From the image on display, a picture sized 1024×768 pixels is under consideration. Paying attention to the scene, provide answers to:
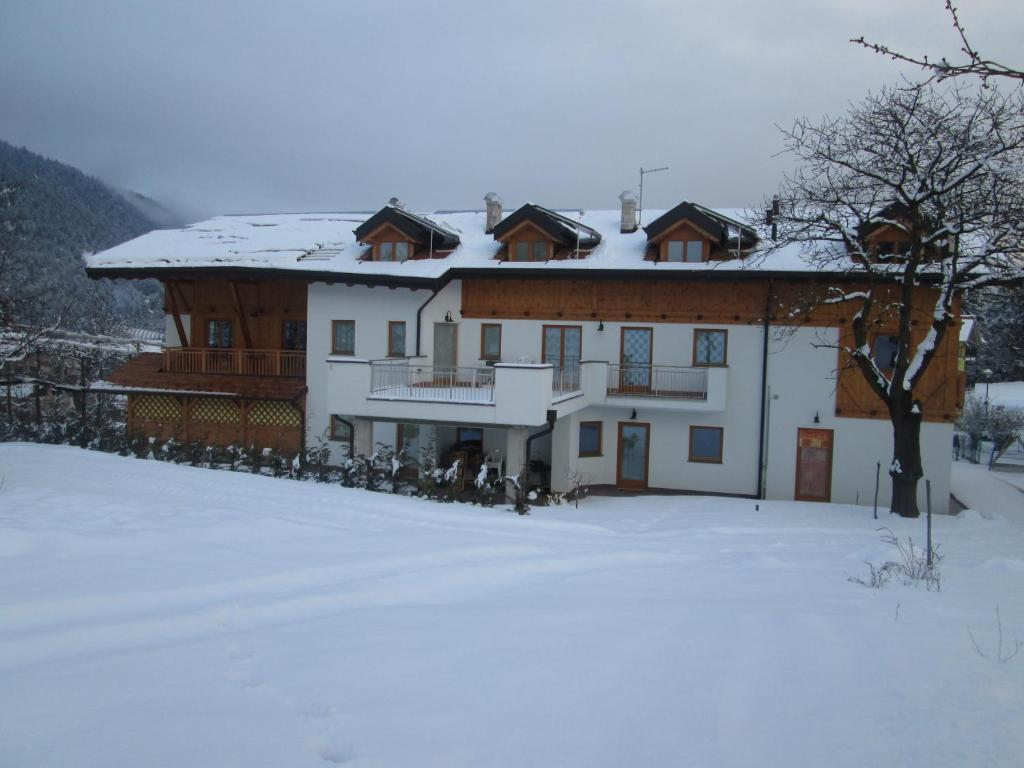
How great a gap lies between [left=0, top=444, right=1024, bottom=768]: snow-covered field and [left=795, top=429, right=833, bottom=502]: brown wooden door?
9147mm

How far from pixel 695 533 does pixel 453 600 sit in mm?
7362

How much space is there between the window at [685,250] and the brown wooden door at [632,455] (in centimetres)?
466

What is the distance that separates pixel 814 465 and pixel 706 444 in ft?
9.16

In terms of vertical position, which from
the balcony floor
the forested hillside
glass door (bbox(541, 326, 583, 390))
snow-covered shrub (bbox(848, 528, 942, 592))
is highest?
the forested hillside

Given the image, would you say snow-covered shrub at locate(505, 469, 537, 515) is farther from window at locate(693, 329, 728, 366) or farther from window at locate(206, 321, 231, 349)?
window at locate(206, 321, 231, 349)

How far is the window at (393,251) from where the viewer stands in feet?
64.1

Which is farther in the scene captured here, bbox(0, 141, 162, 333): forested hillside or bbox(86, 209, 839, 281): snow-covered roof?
bbox(0, 141, 162, 333): forested hillside

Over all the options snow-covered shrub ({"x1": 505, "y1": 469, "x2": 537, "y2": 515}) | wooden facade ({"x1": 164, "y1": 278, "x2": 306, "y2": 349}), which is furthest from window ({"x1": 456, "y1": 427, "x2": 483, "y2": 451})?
wooden facade ({"x1": 164, "y1": 278, "x2": 306, "y2": 349})

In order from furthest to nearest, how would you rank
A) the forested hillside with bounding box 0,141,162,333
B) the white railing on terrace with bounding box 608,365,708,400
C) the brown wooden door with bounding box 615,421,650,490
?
the forested hillside with bounding box 0,141,162,333 < the brown wooden door with bounding box 615,421,650,490 < the white railing on terrace with bounding box 608,365,708,400

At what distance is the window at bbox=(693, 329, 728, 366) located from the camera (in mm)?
18000

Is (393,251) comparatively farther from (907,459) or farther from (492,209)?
(907,459)

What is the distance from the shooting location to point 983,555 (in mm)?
10031

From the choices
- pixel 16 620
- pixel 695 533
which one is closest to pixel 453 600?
pixel 16 620

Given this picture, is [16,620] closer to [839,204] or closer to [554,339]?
[554,339]
